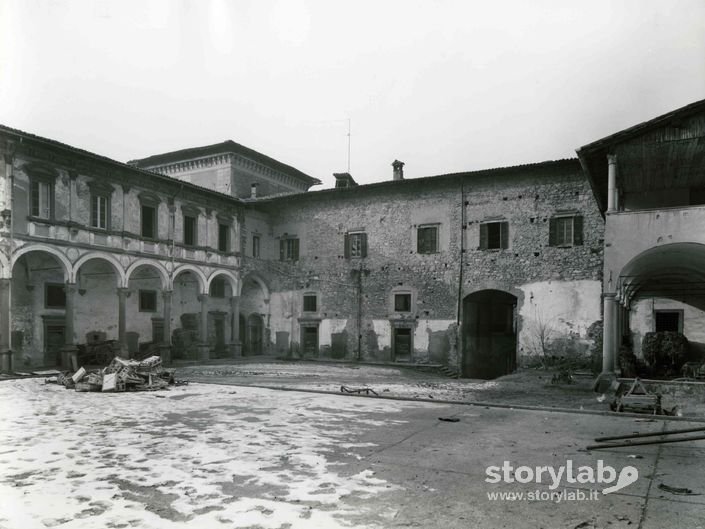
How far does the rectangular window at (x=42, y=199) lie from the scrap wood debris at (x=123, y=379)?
6.19 metres

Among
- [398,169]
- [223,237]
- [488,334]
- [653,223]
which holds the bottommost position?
[488,334]

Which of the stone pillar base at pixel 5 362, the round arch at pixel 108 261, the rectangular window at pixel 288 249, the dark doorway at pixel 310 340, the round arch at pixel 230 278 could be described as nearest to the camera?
the stone pillar base at pixel 5 362

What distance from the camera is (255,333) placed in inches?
1129

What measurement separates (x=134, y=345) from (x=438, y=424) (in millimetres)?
18033

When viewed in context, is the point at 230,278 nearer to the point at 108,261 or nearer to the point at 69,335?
the point at 108,261

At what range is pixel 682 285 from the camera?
18922 millimetres

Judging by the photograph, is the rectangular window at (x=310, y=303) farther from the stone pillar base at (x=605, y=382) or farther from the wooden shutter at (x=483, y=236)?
the stone pillar base at (x=605, y=382)

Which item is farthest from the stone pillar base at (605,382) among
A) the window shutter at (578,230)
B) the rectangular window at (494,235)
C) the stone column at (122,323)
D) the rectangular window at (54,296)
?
the rectangular window at (54,296)

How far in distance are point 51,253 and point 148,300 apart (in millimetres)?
6664

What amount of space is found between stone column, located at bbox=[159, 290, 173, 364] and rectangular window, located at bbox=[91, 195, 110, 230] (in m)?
4.03

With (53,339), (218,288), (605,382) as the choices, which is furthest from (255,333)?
(605,382)

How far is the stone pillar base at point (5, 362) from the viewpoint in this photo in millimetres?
16641

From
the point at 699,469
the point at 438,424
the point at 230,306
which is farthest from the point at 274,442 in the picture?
the point at 230,306

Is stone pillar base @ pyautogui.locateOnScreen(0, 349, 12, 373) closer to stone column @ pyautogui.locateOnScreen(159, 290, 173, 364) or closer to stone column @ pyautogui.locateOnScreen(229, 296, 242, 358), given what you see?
stone column @ pyautogui.locateOnScreen(159, 290, 173, 364)
